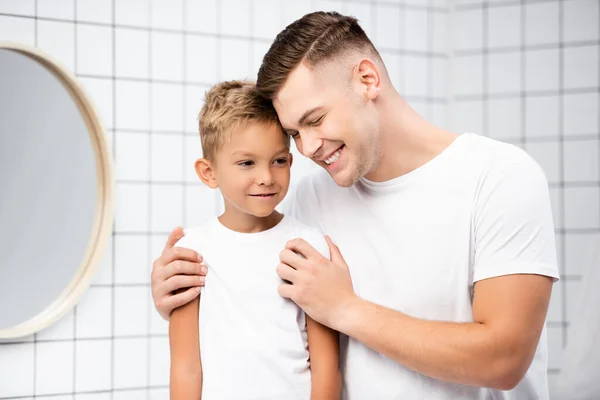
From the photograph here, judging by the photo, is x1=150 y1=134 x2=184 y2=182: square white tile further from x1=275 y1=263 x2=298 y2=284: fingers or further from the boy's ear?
x1=275 y1=263 x2=298 y2=284: fingers

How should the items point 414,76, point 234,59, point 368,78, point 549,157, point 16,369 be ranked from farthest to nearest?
point 414,76 → point 549,157 → point 234,59 → point 16,369 → point 368,78

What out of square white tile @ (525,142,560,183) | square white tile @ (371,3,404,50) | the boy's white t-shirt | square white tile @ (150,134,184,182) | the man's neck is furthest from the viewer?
square white tile @ (371,3,404,50)

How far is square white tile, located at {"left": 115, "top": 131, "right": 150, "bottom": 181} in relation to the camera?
2.49 metres

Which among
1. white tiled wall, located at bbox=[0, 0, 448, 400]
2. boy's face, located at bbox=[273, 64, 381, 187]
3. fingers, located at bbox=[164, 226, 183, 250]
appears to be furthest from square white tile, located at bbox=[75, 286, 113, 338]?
boy's face, located at bbox=[273, 64, 381, 187]

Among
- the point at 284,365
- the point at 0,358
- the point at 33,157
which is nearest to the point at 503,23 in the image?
the point at 33,157

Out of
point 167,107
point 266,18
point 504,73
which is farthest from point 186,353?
point 504,73

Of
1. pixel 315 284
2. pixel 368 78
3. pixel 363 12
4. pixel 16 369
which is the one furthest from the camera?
pixel 363 12

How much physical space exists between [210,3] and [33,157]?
874 mm

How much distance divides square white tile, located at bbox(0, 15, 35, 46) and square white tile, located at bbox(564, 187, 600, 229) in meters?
2.04

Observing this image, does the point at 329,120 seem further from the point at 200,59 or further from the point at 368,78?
the point at 200,59

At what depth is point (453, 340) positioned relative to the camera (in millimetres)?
1224

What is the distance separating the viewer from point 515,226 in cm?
125

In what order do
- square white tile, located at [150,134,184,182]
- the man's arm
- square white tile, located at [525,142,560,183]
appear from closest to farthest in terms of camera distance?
the man's arm
square white tile, located at [150,134,184,182]
square white tile, located at [525,142,560,183]

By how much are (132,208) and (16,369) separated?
0.65m
